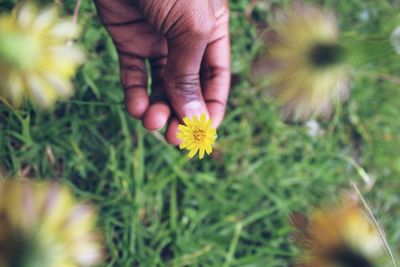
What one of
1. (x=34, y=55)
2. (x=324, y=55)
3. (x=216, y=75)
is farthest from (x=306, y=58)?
(x=34, y=55)

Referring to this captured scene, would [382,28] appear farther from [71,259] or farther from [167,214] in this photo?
[71,259]

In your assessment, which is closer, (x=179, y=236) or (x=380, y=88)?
(x=179, y=236)

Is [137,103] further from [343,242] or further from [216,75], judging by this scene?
[343,242]

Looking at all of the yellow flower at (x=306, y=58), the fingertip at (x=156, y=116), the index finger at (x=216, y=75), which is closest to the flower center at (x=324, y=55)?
the yellow flower at (x=306, y=58)

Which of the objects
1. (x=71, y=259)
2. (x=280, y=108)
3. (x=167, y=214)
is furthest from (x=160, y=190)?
(x=71, y=259)

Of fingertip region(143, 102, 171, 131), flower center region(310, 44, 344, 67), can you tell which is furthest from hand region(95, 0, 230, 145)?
flower center region(310, 44, 344, 67)

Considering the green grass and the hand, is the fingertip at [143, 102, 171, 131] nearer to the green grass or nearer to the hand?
the hand
